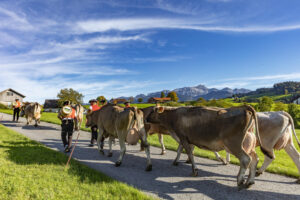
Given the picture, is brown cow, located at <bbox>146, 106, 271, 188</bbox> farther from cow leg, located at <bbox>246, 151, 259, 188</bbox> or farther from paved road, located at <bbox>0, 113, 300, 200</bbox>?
paved road, located at <bbox>0, 113, 300, 200</bbox>

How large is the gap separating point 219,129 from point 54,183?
477 centimetres

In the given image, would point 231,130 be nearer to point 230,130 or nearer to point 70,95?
point 230,130

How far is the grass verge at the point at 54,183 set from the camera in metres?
4.26

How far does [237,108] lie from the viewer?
5277 millimetres

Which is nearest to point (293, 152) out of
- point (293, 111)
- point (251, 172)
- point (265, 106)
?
point (251, 172)

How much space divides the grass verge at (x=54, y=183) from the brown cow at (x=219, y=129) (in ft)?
8.29

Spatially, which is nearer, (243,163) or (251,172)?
(243,163)

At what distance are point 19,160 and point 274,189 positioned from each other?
333 inches

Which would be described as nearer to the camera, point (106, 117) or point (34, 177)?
point (34, 177)

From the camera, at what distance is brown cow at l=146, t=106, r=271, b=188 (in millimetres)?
Answer: 4875

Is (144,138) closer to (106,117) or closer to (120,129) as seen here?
(120,129)

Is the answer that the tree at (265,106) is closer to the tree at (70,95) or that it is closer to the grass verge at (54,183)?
the grass verge at (54,183)

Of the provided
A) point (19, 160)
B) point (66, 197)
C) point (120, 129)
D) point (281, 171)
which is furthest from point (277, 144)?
point (19, 160)

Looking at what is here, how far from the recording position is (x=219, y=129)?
5.29 meters
